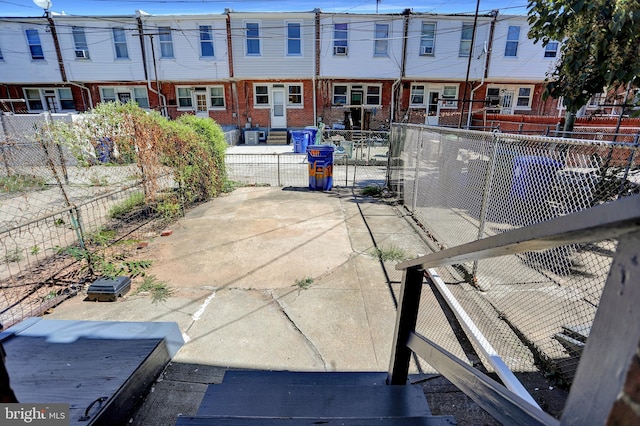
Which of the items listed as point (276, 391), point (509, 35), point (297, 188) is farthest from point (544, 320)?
point (509, 35)

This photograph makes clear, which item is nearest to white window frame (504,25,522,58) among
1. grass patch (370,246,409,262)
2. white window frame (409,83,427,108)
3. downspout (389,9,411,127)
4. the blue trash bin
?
white window frame (409,83,427,108)

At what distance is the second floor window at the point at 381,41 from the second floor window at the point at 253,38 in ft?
23.1

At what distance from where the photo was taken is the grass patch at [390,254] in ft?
16.5

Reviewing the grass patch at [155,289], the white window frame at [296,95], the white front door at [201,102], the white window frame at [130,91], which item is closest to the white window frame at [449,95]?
the white window frame at [296,95]

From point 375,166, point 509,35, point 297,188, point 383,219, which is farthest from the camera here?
point 509,35

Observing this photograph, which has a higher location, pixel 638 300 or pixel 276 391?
pixel 638 300

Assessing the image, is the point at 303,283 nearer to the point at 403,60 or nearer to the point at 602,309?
the point at 602,309

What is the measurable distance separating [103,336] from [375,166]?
12355 mm

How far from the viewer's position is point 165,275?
446cm

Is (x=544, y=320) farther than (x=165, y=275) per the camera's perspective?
No

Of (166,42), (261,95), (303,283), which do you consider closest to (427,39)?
(261,95)

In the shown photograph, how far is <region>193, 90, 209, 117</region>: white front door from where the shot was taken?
20.8m

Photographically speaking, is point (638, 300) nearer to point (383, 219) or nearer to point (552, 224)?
point (552, 224)

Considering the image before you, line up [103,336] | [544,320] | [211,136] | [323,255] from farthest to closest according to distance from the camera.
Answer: [211,136] → [323,255] → [544,320] → [103,336]
